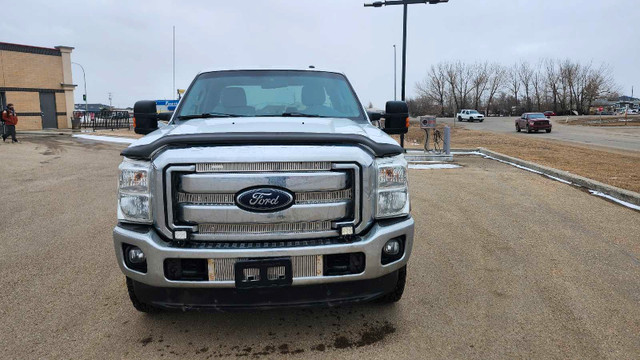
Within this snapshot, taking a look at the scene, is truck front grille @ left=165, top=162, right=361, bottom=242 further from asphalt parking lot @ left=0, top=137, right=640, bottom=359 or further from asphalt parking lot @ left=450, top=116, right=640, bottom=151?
asphalt parking lot @ left=450, top=116, right=640, bottom=151

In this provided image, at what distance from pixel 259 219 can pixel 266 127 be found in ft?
2.37

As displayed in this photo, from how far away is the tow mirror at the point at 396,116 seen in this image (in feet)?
13.7

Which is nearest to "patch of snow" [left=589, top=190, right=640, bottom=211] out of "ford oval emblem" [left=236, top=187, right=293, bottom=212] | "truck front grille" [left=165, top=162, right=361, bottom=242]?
"truck front grille" [left=165, top=162, right=361, bottom=242]

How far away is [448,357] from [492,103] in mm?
108351

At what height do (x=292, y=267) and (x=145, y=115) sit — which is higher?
(x=145, y=115)

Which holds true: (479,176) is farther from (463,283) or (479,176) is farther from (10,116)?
(10,116)

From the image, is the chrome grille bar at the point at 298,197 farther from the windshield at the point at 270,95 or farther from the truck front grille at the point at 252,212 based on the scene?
the windshield at the point at 270,95

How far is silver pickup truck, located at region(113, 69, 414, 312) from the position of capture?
104 inches

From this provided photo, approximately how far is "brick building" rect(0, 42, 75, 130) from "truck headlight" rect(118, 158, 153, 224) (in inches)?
1266

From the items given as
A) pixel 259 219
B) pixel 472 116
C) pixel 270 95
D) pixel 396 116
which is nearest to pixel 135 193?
pixel 259 219

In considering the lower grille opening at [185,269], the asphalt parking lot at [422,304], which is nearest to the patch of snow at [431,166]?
the asphalt parking lot at [422,304]

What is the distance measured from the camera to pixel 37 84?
98.6 ft

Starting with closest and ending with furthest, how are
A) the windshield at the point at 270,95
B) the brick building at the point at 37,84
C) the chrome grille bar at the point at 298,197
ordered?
1. the chrome grille bar at the point at 298,197
2. the windshield at the point at 270,95
3. the brick building at the point at 37,84

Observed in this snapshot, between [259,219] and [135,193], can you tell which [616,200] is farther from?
[135,193]
